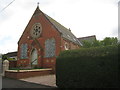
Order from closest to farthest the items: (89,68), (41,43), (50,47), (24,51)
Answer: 1. (89,68)
2. (50,47)
3. (41,43)
4. (24,51)

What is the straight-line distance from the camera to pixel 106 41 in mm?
21109

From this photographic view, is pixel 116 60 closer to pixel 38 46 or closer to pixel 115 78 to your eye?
pixel 115 78

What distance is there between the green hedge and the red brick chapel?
38.9ft

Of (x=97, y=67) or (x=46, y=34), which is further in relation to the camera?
(x=46, y=34)

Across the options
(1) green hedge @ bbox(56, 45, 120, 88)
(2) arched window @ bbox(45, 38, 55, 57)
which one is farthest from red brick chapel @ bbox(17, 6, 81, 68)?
(1) green hedge @ bbox(56, 45, 120, 88)

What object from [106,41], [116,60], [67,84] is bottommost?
[67,84]

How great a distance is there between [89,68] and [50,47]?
14880 mm

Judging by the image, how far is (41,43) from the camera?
939 inches

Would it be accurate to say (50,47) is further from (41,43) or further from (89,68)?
(89,68)

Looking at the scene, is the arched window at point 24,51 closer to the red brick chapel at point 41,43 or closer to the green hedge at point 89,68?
the red brick chapel at point 41,43

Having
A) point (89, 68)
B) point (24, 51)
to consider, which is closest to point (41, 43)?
point (24, 51)

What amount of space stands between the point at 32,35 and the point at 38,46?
10.7 feet

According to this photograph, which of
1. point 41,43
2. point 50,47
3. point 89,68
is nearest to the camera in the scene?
point 89,68

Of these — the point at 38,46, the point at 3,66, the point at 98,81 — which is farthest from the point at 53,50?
the point at 98,81
